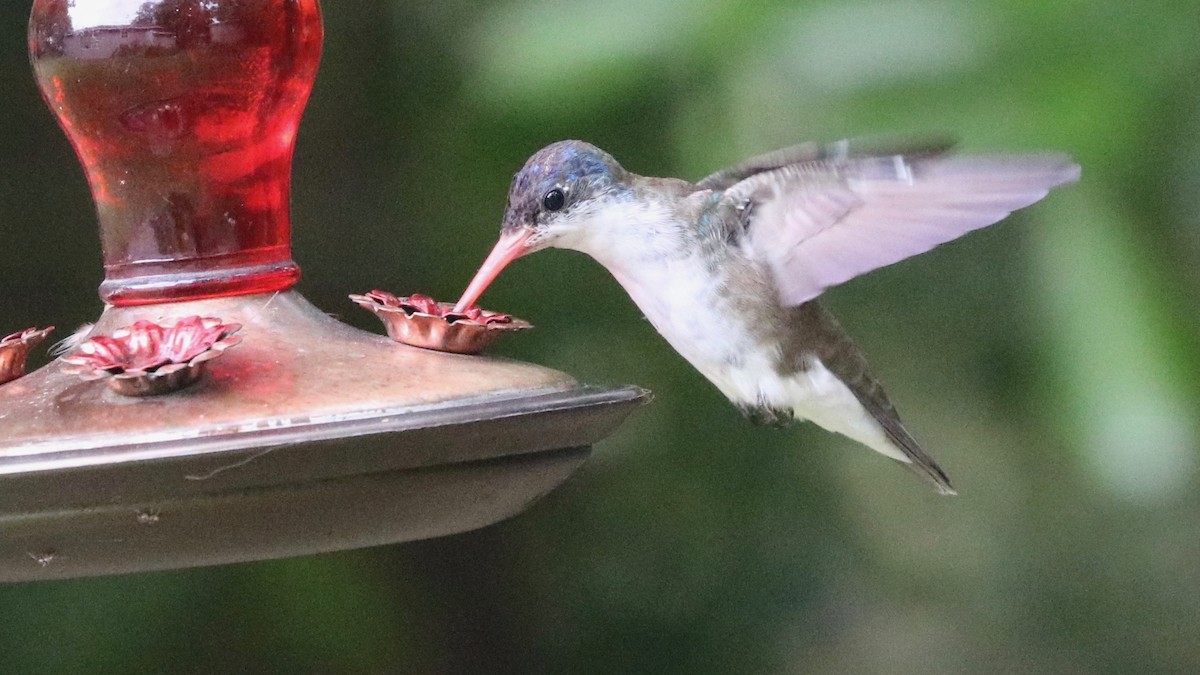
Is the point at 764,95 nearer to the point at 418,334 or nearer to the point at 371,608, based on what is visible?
the point at 418,334

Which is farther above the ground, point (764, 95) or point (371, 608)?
point (764, 95)

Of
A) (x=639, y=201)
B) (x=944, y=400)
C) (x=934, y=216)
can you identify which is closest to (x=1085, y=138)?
(x=934, y=216)

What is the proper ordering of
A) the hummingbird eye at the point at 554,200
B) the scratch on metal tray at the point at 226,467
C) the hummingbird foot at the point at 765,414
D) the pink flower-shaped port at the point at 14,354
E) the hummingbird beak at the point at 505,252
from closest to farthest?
the scratch on metal tray at the point at 226,467 → the pink flower-shaped port at the point at 14,354 → the hummingbird beak at the point at 505,252 → the hummingbird eye at the point at 554,200 → the hummingbird foot at the point at 765,414

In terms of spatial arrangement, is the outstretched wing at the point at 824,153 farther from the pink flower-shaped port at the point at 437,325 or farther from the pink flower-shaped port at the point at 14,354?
the pink flower-shaped port at the point at 14,354

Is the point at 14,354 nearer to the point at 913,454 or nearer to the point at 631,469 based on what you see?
the point at 913,454

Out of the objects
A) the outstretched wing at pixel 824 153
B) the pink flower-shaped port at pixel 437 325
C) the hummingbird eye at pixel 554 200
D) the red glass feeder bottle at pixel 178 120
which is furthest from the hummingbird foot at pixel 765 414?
the red glass feeder bottle at pixel 178 120

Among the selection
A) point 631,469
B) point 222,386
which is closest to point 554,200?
point 222,386
